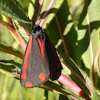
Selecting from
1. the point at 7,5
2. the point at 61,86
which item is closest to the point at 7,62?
the point at 61,86

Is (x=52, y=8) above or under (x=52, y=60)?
→ above

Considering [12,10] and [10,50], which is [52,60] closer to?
[10,50]

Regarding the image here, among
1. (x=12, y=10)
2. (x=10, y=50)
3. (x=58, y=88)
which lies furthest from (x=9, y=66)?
(x=12, y=10)

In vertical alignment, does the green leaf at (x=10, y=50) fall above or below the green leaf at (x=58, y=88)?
above

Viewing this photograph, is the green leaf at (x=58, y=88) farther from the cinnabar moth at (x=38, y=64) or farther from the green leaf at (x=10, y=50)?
the green leaf at (x=10, y=50)

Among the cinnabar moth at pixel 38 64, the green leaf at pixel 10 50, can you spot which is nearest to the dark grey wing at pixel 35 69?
the cinnabar moth at pixel 38 64

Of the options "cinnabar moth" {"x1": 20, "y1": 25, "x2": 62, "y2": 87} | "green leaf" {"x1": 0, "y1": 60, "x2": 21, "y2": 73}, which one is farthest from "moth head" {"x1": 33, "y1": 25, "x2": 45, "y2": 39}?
"green leaf" {"x1": 0, "y1": 60, "x2": 21, "y2": 73}
